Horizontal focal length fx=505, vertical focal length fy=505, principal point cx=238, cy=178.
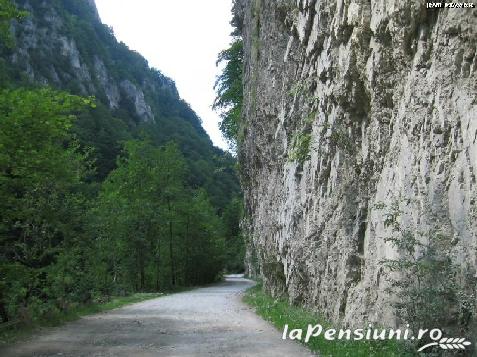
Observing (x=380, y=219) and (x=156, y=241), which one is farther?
(x=156, y=241)

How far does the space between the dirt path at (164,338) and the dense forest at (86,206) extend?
1.96m

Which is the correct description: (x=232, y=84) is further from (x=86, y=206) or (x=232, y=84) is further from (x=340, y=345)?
(x=340, y=345)

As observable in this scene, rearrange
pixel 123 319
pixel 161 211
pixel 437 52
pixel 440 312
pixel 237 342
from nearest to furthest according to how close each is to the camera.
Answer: pixel 440 312
pixel 437 52
pixel 237 342
pixel 123 319
pixel 161 211

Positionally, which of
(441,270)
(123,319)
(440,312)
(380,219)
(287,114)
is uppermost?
(287,114)

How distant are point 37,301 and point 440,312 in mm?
11010

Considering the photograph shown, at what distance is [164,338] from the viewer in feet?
35.4

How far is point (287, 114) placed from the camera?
18.8m

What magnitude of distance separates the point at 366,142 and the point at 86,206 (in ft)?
33.5

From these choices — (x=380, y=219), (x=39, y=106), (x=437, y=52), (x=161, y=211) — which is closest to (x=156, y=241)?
(x=161, y=211)

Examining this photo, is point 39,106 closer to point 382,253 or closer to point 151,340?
point 151,340

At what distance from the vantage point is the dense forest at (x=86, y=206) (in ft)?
39.3

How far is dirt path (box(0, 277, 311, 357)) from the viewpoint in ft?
29.6

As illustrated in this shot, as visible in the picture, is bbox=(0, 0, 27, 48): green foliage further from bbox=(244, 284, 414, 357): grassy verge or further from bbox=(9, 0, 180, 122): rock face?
bbox=(9, 0, 180, 122): rock face

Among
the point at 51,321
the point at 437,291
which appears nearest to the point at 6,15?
the point at 51,321
